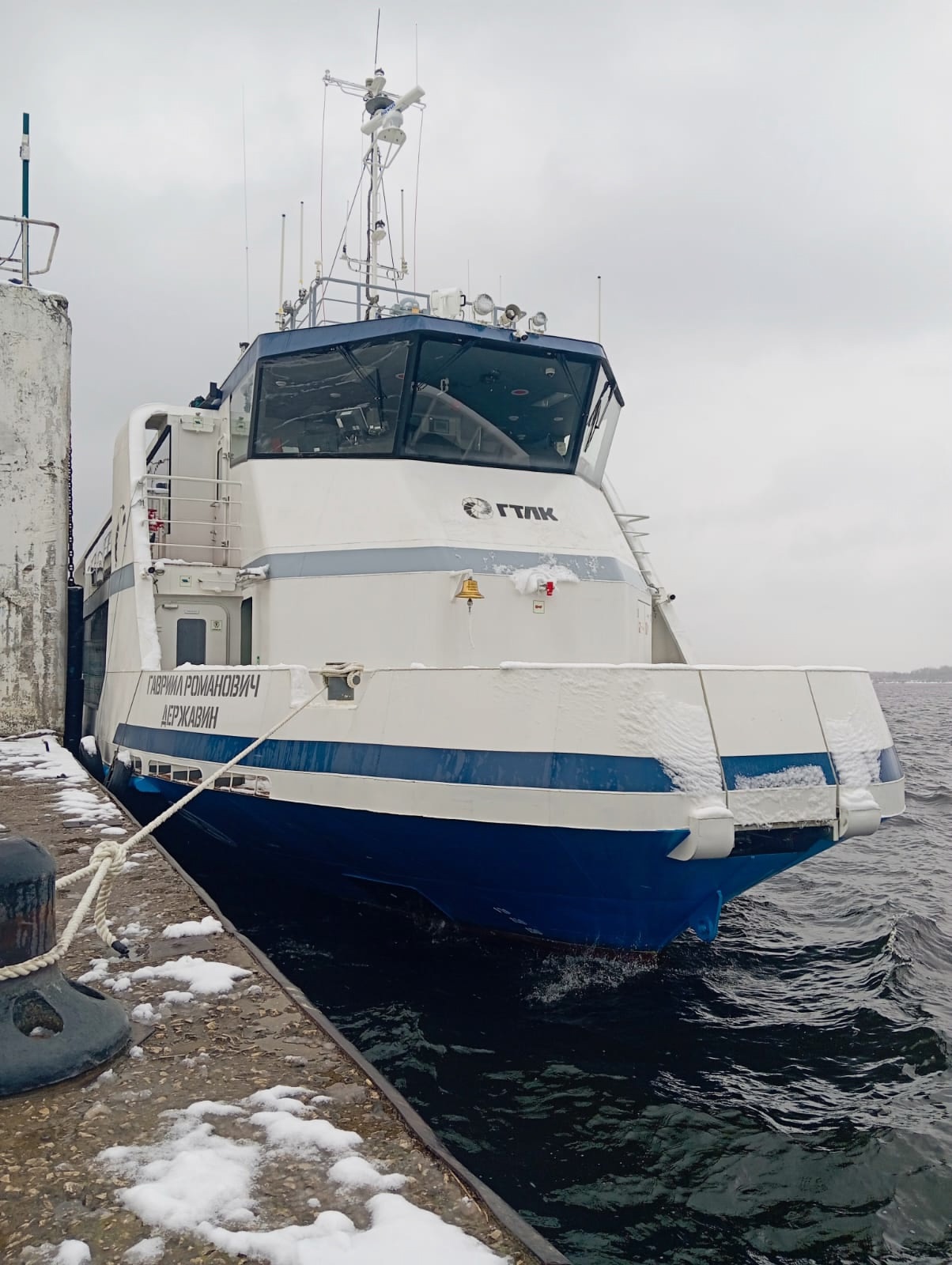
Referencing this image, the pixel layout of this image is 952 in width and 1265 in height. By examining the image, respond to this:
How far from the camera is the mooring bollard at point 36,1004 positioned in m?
3.25

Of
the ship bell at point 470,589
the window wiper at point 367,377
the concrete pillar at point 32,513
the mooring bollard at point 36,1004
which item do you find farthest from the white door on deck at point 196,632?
the mooring bollard at point 36,1004

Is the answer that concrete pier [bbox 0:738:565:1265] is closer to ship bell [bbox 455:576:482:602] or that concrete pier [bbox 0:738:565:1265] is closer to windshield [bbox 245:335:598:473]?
ship bell [bbox 455:576:482:602]

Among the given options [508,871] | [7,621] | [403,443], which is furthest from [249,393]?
[7,621]

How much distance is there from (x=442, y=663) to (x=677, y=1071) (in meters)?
3.46

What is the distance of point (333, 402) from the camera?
873 cm

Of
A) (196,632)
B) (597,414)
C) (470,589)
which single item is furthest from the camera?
(196,632)

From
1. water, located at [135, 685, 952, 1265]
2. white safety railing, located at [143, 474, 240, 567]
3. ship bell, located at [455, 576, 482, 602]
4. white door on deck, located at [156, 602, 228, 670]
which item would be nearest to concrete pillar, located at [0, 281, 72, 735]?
white safety railing, located at [143, 474, 240, 567]

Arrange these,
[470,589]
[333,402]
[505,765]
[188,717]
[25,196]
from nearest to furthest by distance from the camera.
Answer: [505,765]
[470,589]
[188,717]
[333,402]
[25,196]

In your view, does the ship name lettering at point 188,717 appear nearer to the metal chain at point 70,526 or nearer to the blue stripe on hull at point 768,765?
the blue stripe on hull at point 768,765

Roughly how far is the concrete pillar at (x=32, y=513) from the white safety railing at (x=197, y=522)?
3.78 m

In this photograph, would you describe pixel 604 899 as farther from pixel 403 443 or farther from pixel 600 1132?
pixel 403 443

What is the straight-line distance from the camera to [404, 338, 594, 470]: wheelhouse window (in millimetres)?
8375

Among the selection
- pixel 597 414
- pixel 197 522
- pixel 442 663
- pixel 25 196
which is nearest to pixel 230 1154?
pixel 442 663

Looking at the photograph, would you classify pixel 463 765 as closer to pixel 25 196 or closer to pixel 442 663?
pixel 442 663
